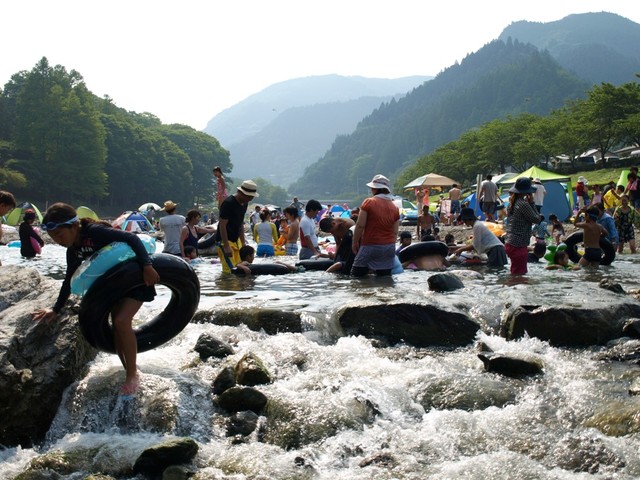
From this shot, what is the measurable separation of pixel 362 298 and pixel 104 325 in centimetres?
401

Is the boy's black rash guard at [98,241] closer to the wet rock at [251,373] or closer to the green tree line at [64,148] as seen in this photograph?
the wet rock at [251,373]

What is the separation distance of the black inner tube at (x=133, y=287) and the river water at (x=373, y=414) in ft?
1.19

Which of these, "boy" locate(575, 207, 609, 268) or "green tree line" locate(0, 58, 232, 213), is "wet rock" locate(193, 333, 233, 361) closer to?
"boy" locate(575, 207, 609, 268)

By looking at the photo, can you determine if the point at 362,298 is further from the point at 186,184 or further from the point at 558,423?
the point at 186,184

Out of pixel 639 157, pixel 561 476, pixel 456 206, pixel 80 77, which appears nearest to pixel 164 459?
pixel 561 476

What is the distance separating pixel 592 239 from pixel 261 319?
8855 mm

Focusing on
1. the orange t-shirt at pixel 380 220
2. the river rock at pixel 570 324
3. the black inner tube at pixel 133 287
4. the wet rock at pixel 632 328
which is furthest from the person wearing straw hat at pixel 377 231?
the black inner tube at pixel 133 287

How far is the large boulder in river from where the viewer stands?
5.79 metres

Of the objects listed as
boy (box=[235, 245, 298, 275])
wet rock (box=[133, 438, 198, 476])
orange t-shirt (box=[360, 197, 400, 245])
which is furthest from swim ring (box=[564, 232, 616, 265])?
wet rock (box=[133, 438, 198, 476])

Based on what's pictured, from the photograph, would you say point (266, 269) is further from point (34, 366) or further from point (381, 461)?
point (381, 461)

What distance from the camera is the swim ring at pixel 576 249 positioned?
14.3 m

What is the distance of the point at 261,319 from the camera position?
830 centimetres

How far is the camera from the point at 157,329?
680 centimetres

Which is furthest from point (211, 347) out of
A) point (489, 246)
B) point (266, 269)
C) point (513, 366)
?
point (489, 246)
